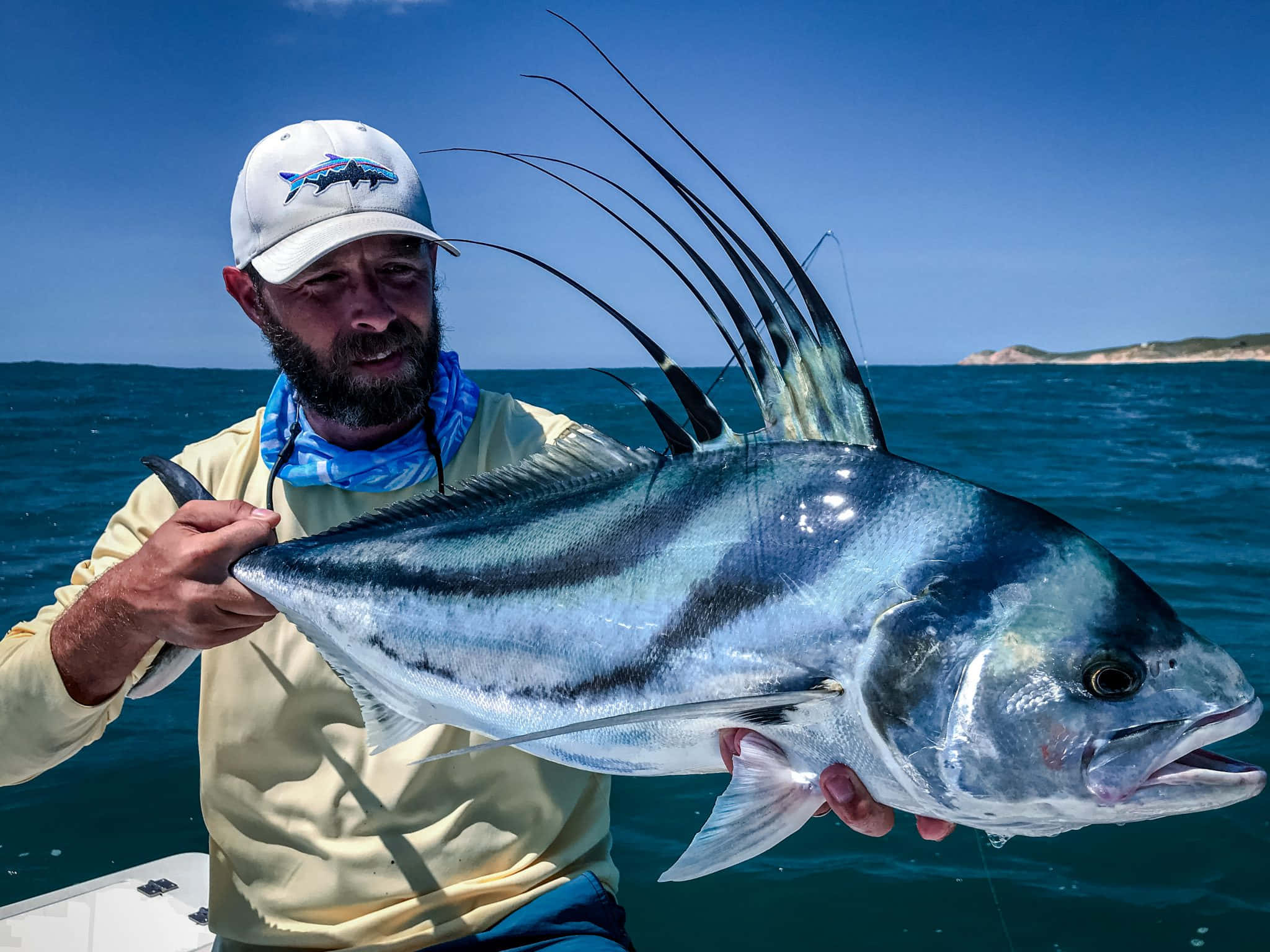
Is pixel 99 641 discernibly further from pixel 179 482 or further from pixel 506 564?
pixel 506 564

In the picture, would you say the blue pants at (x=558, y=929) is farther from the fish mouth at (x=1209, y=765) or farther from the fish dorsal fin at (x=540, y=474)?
the fish mouth at (x=1209, y=765)

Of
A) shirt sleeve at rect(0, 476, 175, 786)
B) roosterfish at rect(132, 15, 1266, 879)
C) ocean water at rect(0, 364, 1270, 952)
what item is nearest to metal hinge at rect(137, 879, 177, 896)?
ocean water at rect(0, 364, 1270, 952)

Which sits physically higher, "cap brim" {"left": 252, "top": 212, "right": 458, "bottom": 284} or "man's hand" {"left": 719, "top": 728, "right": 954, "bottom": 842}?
"cap brim" {"left": 252, "top": 212, "right": 458, "bottom": 284}

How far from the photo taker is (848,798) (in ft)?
4.89

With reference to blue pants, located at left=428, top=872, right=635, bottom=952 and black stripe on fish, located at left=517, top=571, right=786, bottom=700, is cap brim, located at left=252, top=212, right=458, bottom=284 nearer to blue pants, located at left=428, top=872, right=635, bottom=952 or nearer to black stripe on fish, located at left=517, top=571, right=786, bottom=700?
black stripe on fish, located at left=517, top=571, right=786, bottom=700

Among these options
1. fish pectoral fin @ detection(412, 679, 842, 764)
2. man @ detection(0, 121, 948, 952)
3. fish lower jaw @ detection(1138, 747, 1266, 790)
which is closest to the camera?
fish lower jaw @ detection(1138, 747, 1266, 790)

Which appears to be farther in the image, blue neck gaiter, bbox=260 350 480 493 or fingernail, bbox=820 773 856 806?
blue neck gaiter, bbox=260 350 480 493

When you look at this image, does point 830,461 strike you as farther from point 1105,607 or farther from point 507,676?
point 507,676

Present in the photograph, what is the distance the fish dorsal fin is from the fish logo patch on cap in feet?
3.58

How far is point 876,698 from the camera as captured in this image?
55.2 inches

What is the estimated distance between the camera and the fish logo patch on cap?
253cm

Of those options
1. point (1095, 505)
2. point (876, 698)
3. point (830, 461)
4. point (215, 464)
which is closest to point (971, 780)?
point (876, 698)

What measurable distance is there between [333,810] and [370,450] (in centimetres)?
96

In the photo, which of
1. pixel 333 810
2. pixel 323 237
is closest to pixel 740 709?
pixel 333 810
